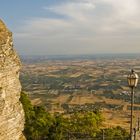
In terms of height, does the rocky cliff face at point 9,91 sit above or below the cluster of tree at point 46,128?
above

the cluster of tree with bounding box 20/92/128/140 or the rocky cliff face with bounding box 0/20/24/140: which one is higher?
the rocky cliff face with bounding box 0/20/24/140

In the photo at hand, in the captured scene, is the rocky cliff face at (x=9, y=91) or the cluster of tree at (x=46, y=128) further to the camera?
the cluster of tree at (x=46, y=128)

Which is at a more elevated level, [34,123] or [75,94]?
[34,123]

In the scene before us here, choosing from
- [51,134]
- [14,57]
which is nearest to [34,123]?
[51,134]

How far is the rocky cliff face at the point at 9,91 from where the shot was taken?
1327 centimetres

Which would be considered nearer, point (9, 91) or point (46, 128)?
point (9, 91)

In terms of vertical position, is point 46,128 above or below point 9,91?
below

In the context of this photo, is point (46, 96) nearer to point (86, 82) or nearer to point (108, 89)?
point (108, 89)

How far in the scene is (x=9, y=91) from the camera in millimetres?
13844

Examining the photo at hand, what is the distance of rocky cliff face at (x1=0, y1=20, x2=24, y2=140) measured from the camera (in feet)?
43.5

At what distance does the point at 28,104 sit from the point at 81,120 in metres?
6.62

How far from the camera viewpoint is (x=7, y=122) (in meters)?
13.5

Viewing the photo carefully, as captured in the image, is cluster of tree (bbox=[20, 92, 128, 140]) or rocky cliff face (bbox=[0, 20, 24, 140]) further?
cluster of tree (bbox=[20, 92, 128, 140])

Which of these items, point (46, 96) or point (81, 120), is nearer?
point (81, 120)
